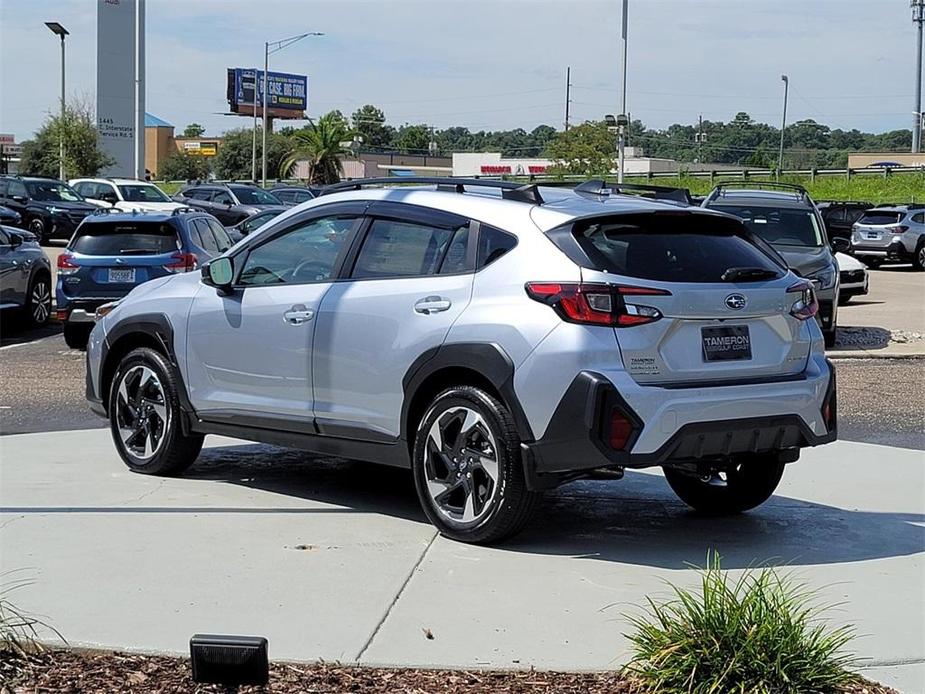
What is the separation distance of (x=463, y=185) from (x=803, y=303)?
6.44 ft

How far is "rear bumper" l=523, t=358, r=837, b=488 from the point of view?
20.0 ft

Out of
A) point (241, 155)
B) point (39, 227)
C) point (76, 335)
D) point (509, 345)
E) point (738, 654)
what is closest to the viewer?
point (738, 654)

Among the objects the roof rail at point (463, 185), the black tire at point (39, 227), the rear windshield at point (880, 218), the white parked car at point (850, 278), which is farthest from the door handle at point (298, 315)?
the rear windshield at point (880, 218)

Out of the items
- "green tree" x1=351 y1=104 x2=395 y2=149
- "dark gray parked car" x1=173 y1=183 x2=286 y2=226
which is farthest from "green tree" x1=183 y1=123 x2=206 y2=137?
"dark gray parked car" x1=173 y1=183 x2=286 y2=226

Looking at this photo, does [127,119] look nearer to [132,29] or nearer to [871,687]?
[132,29]

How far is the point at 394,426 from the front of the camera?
6.96 metres

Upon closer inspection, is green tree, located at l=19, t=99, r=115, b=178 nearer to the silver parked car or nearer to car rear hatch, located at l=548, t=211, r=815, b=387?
the silver parked car

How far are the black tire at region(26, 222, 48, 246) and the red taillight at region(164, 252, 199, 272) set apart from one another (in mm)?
19893

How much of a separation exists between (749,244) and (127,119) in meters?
71.3

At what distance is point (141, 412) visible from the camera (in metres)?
8.46

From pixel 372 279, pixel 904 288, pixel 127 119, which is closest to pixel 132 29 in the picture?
pixel 127 119

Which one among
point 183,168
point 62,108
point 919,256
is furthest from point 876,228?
point 183,168

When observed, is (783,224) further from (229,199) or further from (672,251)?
(229,199)

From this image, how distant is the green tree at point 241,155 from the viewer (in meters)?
101
